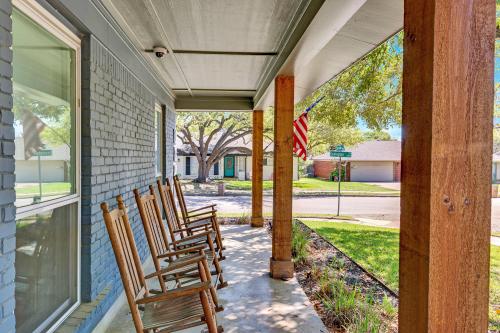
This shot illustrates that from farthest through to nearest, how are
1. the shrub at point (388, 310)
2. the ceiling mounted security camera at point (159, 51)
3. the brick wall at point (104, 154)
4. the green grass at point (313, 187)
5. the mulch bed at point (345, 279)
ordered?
the green grass at point (313, 187)
the ceiling mounted security camera at point (159, 51)
the mulch bed at point (345, 279)
the shrub at point (388, 310)
the brick wall at point (104, 154)

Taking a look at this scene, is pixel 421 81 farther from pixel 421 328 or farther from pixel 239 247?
pixel 239 247

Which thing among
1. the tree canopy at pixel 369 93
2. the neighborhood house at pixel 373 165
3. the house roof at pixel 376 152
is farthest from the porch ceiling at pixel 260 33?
the neighborhood house at pixel 373 165

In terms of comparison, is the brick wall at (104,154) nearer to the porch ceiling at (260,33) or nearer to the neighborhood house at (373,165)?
the porch ceiling at (260,33)

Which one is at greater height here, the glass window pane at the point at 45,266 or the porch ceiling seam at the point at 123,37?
the porch ceiling seam at the point at 123,37

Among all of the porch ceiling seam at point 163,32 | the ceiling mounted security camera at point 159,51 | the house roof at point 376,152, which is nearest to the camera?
the porch ceiling seam at point 163,32

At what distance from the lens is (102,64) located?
8.77ft

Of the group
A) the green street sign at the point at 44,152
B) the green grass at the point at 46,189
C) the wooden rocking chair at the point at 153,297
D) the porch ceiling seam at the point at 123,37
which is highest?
the porch ceiling seam at the point at 123,37

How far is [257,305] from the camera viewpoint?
308 centimetres

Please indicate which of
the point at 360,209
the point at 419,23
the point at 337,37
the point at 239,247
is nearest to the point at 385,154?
the point at 360,209

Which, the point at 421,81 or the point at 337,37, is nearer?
the point at 421,81

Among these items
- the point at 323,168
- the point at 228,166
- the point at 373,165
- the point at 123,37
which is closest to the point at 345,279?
the point at 123,37

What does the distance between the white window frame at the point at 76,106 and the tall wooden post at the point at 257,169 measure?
14.5 feet

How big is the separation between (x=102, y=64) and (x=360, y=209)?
10261mm

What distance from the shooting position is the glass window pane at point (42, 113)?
1.75m
